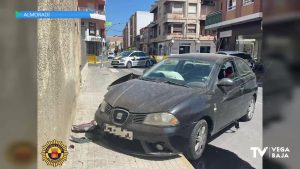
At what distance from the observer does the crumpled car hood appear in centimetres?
391

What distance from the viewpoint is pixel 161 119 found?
379 centimetres

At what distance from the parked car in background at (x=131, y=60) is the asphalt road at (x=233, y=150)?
18905mm

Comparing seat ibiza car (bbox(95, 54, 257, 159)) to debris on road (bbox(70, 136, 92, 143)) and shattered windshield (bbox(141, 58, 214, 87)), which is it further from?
debris on road (bbox(70, 136, 92, 143))

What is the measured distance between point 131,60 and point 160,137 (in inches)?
839

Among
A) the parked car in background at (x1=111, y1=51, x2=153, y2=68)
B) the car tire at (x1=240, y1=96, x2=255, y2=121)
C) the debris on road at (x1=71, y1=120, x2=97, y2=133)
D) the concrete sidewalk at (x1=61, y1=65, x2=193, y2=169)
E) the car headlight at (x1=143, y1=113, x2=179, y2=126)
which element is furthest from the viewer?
the parked car in background at (x1=111, y1=51, x2=153, y2=68)

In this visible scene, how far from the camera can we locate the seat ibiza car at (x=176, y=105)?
12.5 ft

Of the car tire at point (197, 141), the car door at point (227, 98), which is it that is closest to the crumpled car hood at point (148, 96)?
the car tire at point (197, 141)

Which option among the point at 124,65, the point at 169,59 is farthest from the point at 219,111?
the point at 124,65

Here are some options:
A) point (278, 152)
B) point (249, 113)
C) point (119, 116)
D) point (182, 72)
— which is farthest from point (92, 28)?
point (278, 152)

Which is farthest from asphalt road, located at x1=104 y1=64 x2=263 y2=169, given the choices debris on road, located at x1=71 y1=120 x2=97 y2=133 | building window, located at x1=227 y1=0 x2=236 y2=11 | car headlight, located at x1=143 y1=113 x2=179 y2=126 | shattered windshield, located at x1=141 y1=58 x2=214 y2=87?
building window, located at x1=227 y1=0 x2=236 y2=11

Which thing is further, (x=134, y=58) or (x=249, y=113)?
(x=134, y=58)

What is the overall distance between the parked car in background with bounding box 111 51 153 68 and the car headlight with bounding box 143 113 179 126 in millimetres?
20792

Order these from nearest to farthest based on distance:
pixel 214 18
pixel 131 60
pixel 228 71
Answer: pixel 228 71
pixel 131 60
pixel 214 18

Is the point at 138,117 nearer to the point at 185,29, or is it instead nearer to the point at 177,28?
the point at 185,29
